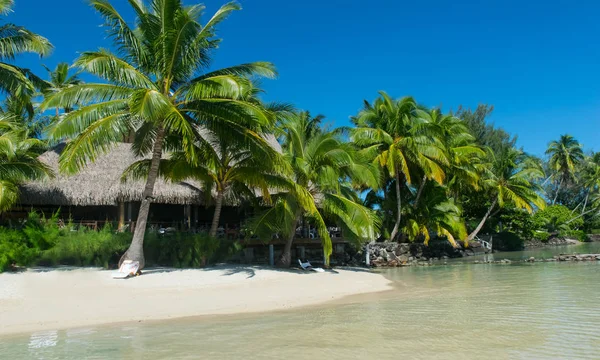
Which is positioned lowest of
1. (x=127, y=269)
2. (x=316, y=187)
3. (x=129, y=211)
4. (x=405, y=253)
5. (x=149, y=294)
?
(x=149, y=294)

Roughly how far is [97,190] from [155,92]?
6.16 metres

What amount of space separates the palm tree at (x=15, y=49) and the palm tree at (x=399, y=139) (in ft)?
44.4

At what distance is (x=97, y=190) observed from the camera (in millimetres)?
15359

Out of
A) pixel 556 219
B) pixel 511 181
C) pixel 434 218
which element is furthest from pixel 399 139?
pixel 556 219

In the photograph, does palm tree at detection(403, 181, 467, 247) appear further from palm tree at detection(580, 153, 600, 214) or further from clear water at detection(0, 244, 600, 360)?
palm tree at detection(580, 153, 600, 214)

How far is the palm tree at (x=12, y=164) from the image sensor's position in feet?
38.6

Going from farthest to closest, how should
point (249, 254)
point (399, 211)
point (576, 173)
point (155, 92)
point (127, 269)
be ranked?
point (576, 173), point (399, 211), point (249, 254), point (127, 269), point (155, 92)

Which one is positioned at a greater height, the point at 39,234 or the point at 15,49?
the point at 15,49

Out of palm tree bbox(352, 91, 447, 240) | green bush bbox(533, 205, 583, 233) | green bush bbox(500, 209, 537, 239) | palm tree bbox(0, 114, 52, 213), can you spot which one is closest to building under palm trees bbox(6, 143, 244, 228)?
palm tree bbox(0, 114, 52, 213)

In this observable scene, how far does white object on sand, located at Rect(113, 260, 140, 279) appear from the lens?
1155 centimetres

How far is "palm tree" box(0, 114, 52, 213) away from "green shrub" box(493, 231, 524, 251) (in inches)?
1133

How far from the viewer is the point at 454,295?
455 inches

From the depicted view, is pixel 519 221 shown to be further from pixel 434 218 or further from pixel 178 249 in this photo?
pixel 178 249

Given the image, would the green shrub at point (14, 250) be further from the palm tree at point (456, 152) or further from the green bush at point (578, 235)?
the green bush at point (578, 235)
